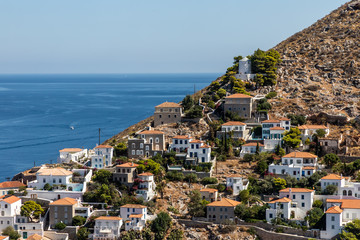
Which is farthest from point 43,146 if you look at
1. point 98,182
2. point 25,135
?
point 98,182

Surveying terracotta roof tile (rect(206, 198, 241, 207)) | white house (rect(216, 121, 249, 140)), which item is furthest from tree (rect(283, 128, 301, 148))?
terracotta roof tile (rect(206, 198, 241, 207))

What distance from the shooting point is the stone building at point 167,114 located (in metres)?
88.8

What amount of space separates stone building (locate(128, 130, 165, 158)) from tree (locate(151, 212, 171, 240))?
12899 millimetres

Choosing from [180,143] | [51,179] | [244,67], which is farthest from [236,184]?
[244,67]

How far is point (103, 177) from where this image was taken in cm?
7531

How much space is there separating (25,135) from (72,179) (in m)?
61.9

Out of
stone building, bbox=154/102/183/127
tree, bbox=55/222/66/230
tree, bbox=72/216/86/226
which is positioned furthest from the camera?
stone building, bbox=154/102/183/127

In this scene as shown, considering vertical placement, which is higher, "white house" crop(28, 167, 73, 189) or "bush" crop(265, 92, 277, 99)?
"bush" crop(265, 92, 277, 99)

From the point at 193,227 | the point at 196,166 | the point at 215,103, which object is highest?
the point at 215,103

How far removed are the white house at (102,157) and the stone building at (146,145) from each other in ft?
7.99

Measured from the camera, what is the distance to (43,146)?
122250 mm

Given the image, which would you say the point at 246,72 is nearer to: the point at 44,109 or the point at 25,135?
the point at 25,135

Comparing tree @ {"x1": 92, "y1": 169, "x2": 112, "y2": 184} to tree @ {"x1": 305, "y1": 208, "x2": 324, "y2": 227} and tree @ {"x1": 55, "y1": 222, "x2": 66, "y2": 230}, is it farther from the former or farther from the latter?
tree @ {"x1": 305, "y1": 208, "x2": 324, "y2": 227}

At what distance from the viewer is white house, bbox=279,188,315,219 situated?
67.9 m
